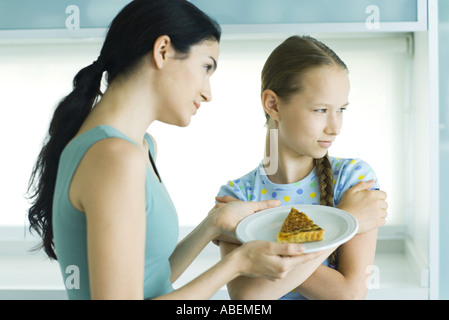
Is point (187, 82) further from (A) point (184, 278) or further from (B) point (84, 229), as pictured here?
(A) point (184, 278)

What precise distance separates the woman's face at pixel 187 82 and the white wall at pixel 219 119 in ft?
3.06

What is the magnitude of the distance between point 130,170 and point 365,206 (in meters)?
0.47

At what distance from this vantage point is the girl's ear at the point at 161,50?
31.3 inches

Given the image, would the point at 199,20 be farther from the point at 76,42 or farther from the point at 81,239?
the point at 76,42

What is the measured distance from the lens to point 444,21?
152 cm

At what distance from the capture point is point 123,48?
818mm

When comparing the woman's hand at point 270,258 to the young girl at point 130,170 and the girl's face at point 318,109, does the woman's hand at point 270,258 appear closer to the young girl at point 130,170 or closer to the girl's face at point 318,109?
the young girl at point 130,170

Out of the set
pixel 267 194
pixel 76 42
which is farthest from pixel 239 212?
pixel 76 42

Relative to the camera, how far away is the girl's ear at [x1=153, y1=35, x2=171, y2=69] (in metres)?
0.79

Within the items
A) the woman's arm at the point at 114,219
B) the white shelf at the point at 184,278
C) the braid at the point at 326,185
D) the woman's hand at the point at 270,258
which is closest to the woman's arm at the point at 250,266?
the woman's hand at the point at 270,258

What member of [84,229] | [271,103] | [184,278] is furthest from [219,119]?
[84,229]

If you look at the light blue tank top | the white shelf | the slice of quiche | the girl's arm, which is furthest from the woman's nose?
the white shelf

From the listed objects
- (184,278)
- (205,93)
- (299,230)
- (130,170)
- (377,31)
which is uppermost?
(377,31)

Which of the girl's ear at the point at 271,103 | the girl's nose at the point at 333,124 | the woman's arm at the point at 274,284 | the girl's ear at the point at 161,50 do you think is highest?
the girl's ear at the point at 161,50
